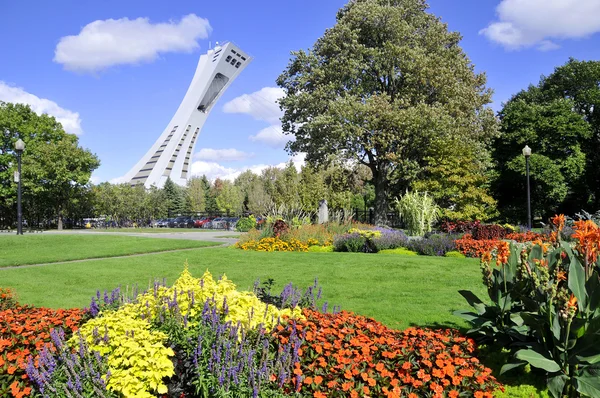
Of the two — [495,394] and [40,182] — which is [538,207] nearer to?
[495,394]

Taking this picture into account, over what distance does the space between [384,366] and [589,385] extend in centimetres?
141

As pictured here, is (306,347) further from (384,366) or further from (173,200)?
(173,200)

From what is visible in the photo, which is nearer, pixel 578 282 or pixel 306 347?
pixel 578 282

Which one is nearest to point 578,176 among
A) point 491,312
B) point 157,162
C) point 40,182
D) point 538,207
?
Answer: point 538,207

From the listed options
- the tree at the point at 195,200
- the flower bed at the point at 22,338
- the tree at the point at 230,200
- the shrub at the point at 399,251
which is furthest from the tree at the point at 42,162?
the flower bed at the point at 22,338

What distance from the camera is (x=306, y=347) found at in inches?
138

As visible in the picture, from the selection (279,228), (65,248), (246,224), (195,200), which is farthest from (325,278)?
(195,200)

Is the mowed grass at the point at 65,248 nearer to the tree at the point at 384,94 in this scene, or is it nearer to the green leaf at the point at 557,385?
the tree at the point at 384,94

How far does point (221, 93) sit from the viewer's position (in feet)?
→ 316

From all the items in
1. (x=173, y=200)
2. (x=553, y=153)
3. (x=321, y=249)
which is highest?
(x=553, y=153)

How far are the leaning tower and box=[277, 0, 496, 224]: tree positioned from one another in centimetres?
6888

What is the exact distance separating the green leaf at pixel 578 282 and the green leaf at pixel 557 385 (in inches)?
21.0

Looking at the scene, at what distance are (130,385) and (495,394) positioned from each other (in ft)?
8.87

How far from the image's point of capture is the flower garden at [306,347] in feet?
9.69
